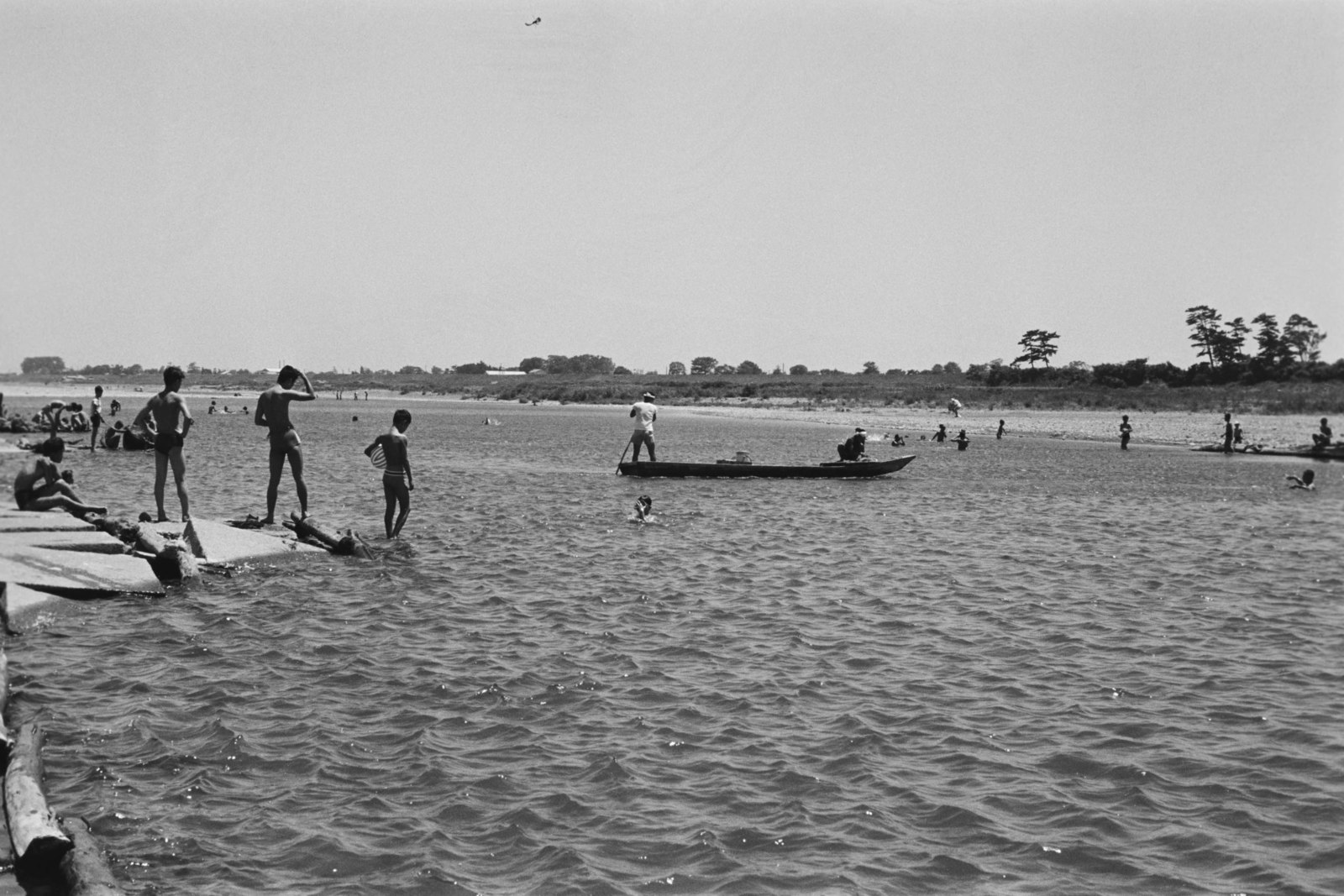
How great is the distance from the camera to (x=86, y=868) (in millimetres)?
5762

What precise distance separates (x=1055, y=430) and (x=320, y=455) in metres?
47.4

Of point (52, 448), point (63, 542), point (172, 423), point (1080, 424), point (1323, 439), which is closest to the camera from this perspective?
point (63, 542)

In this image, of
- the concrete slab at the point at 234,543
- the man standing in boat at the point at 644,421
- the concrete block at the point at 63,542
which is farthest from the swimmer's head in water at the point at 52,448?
the man standing in boat at the point at 644,421

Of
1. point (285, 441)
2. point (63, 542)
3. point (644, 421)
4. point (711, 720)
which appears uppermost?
point (644, 421)

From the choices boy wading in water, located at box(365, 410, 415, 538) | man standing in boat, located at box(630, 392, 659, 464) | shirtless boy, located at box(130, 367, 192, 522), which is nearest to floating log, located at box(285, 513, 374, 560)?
boy wading in water, located at box(365, 410, 415, 538)

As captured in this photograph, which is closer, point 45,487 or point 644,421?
point 45,487

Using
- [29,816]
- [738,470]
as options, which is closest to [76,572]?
[29,816]

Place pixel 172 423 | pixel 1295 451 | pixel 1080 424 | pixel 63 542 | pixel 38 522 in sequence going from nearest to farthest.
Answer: pixel 63 542
pixel 38 522
pixel 172 423
pixel 1295 451
pixel 1080 424

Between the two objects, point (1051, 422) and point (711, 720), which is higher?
point (1051, 422)

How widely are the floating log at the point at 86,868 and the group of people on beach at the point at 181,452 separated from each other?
386 inches

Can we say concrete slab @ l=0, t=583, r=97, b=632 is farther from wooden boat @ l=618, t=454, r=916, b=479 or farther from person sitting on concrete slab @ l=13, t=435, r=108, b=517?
wooden boat @ l=618, t=454, r=916, b=479

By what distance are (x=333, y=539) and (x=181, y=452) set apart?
2.67 metres

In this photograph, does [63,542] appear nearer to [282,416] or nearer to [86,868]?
[282,416]

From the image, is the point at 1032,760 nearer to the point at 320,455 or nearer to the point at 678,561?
the point at 678,561
